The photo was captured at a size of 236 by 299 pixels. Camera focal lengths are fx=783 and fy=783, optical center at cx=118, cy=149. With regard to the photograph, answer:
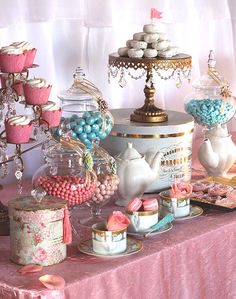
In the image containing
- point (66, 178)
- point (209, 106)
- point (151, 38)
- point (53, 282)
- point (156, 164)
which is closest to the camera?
point (53, 282)

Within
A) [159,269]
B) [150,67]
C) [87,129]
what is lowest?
[159,269]

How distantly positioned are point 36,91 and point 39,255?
32cm

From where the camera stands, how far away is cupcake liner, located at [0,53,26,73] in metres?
1.54

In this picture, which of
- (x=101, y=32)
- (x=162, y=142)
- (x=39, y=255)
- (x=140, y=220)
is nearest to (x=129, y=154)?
(x=162, y=142)

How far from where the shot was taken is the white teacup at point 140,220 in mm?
1638

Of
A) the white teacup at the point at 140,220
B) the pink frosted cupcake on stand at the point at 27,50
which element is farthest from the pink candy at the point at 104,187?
the pink frosted cupcake on stand at the point at 27,50

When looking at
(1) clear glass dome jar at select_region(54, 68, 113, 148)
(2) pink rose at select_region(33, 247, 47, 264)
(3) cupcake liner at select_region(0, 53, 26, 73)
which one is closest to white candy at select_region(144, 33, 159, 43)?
(1) clear glass dome jar at select_region(54, 68, 113, 148)

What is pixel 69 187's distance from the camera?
1604 millimetres

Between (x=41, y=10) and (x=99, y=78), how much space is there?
1.02 feet

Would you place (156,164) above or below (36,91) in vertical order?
below

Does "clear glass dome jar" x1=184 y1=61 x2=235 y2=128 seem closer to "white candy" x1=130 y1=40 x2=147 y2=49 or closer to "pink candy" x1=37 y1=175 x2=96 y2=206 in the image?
"white candy" x1=130 y1=40 x2=147 y2=49

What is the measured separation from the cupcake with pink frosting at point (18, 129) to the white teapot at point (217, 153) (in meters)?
0.71

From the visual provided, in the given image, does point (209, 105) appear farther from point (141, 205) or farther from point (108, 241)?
point (108, 241)

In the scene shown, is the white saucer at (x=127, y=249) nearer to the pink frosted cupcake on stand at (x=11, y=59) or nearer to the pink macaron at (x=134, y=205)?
the pink macaron at (x=134, y=205)
